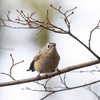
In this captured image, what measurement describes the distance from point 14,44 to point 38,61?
460cm

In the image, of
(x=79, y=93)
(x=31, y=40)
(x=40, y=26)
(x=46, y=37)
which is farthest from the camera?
(x=31, y=40)

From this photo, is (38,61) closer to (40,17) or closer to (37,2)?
(40,17)

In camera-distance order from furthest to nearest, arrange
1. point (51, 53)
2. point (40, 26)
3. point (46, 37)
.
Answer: point (46, 37)
point (51, 53)
point (40, 26)

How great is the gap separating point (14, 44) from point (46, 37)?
4.23 ft

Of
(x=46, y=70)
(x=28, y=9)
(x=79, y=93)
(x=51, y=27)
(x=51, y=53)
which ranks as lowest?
(x=79, y=93)

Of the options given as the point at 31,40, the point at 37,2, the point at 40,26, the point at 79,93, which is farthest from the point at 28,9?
the point at 40,26

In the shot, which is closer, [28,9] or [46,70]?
[46,70]

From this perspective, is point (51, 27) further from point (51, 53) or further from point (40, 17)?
point (40, 17)

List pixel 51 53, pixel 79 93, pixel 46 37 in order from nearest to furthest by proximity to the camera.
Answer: pixel 51 53 → pixel 79 93 → pixel 46 37

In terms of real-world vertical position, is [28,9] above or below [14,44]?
above

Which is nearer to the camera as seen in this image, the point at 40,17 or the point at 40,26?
the point at 40,26

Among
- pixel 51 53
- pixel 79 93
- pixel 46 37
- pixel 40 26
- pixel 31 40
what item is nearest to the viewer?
pixel 40 26

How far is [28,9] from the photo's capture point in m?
7.51

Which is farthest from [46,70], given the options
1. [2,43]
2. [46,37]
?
[2,43]
